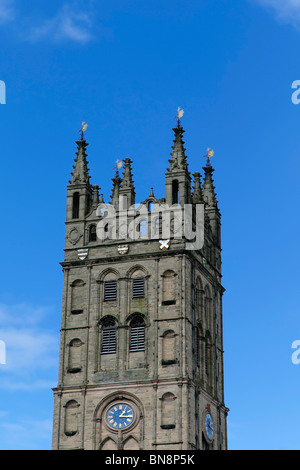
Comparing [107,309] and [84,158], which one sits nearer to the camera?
[107,309]

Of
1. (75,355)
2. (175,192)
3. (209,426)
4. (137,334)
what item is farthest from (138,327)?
(175,192)

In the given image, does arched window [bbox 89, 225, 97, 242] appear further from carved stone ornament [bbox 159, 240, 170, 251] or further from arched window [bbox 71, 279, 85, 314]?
carved stone ornament [bbox 159, 240, 170, 251]

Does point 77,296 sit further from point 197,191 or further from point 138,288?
point 197,191

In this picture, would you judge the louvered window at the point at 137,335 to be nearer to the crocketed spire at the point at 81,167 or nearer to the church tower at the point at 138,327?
the church tower at the point at 138,327

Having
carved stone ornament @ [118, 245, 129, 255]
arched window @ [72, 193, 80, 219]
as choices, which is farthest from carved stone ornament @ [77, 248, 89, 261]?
arched window @ [72, 193, 80, 219]

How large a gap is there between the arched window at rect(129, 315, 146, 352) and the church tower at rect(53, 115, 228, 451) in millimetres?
67

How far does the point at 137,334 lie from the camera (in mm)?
89312

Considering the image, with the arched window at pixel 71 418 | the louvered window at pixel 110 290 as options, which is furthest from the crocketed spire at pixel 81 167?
the arched window at pixel 71 418

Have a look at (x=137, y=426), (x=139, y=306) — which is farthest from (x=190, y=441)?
(x=139, y=306)

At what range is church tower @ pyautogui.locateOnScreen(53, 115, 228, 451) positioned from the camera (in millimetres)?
86875

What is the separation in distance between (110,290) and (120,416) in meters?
9.02

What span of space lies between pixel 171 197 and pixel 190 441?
1732 centimetres

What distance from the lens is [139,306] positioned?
89938mm
